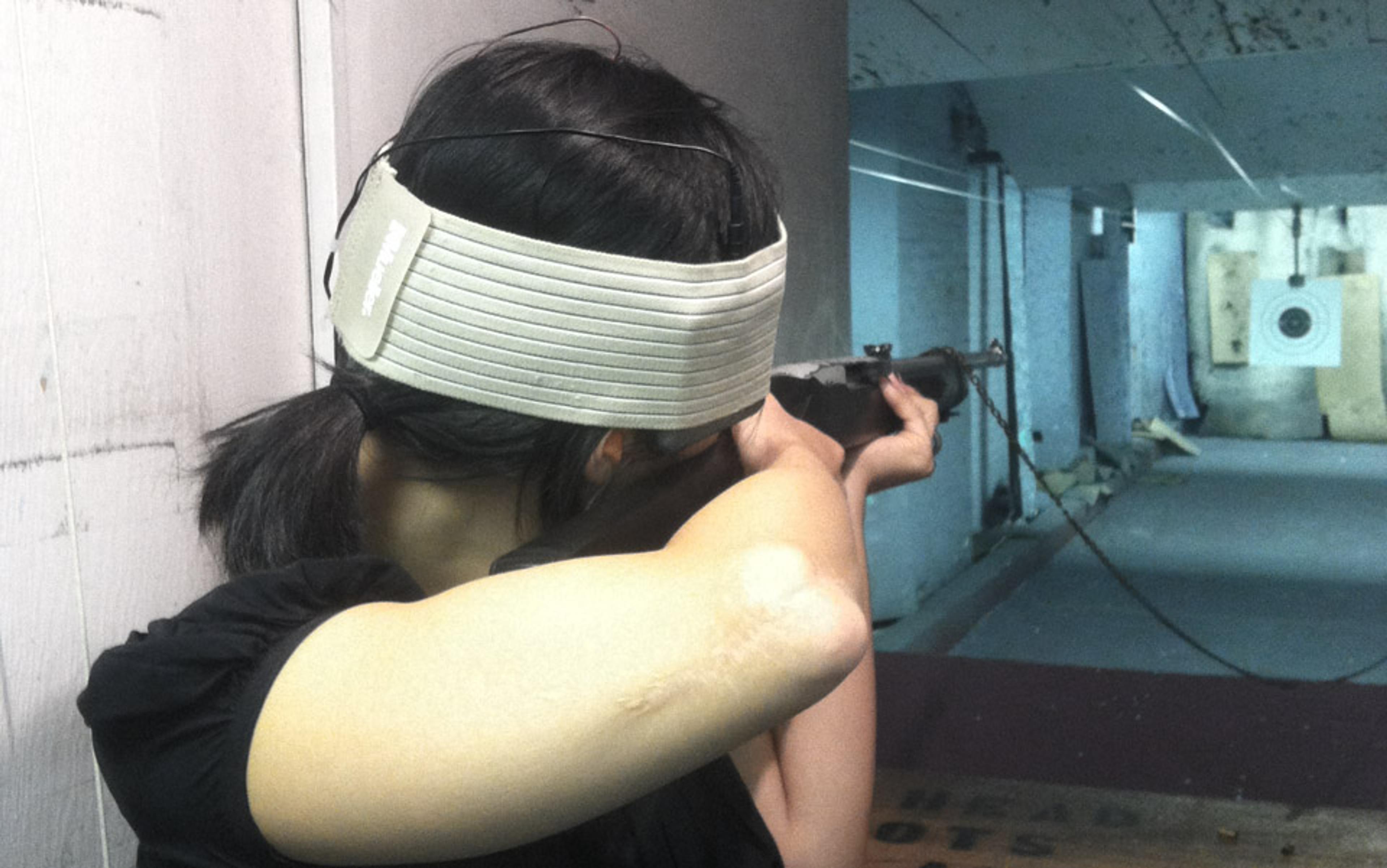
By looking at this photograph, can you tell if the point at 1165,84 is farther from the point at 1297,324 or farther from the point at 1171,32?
the point at 1297,324

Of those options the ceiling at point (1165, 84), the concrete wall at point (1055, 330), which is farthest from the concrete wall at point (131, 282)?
the concrete wall at point (1055, 330)

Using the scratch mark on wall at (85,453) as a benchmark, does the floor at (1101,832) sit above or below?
below

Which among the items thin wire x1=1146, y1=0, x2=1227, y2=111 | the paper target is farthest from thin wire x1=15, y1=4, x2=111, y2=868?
the paper target

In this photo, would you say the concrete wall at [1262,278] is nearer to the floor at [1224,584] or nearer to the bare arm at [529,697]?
the floor at [1224,584]

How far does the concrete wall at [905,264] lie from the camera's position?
281 cm

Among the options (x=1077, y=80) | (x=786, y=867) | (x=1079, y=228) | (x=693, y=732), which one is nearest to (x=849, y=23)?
(x=1077, y=80)

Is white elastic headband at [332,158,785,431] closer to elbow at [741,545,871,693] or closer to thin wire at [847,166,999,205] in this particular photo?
elbow at [741,545,871,693]

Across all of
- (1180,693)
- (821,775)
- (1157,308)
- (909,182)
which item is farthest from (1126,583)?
(1157,308)

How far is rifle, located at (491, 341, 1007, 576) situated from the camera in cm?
53

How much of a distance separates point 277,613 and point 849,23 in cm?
201

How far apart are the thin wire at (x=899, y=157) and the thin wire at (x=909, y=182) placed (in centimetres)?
4

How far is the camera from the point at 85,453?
66cm

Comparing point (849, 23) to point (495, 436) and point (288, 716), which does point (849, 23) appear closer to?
point (495, 436)

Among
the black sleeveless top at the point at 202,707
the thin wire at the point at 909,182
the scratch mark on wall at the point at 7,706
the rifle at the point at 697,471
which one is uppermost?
the thin wire at the point at 909,182
